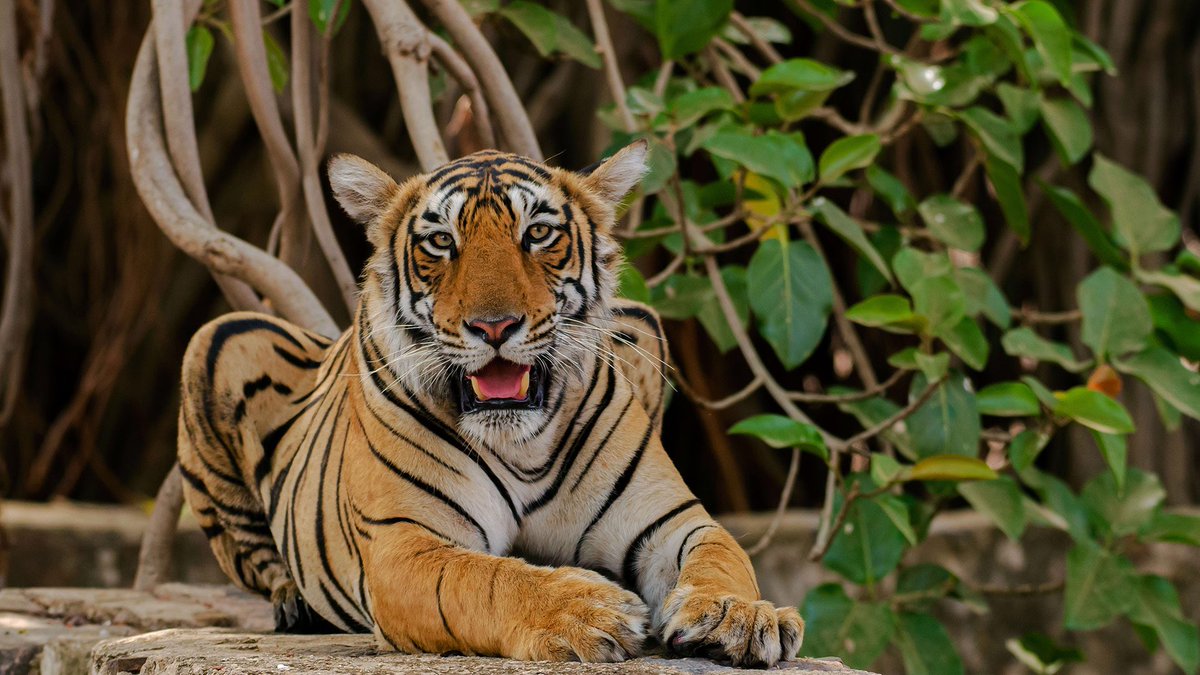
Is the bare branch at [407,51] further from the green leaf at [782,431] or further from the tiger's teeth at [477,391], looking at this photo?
the tiger's teeth at [477,391]

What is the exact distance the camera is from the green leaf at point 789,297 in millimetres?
3713

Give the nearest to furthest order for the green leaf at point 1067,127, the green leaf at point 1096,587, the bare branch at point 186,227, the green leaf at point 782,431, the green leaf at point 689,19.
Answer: the green leaf at point 782,431 < the bare branch at point 186,227 < the green leaf at point 689,19 < the green leaf at point 1096,587 < the green leaf at point 1067,127

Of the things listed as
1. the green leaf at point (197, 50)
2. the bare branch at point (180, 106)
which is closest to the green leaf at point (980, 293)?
the bare branch at point (180, 106)

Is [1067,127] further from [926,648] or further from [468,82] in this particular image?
[468,82]

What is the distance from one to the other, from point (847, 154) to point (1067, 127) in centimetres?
107

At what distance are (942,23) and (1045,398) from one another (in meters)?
1.18

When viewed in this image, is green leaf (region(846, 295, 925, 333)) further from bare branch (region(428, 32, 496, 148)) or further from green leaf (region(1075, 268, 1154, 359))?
bare branch (region(428, 32, 496, 148))

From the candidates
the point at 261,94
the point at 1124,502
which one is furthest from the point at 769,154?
the point at 1124,502

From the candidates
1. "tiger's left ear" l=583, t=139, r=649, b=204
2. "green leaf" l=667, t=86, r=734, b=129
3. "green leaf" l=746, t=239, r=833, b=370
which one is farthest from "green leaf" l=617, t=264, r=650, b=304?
"tiger's left ear" l=583, t=139, r=649, b=204

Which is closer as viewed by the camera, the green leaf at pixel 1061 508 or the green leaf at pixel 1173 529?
the green leaf at pixel 1173 529

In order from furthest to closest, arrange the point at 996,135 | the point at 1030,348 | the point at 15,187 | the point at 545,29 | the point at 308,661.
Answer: the point at 15,187, the point at 996,135, the point at 545,29, the point at 1030,348, the point at 308,661

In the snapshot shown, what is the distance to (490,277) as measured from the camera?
2254mm

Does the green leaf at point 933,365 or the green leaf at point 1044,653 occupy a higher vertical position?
the green leaf at point 933,365

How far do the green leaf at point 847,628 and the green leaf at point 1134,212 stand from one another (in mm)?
1465
